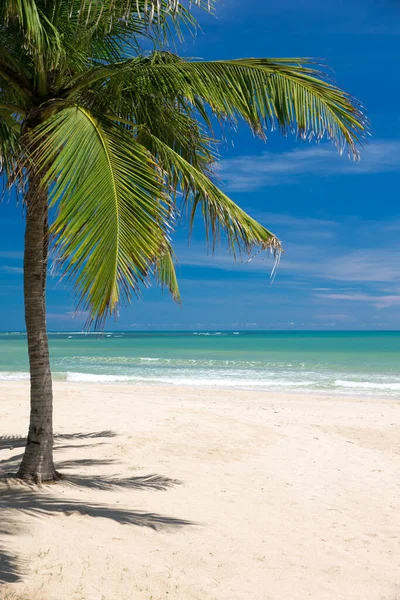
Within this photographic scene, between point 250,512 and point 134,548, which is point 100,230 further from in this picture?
point 250,512

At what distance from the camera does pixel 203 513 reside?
5.81 meters

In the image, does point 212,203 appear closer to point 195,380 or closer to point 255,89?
point 255,89

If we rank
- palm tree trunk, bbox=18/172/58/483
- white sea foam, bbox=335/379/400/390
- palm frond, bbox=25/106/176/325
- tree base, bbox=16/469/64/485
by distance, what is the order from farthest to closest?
white sea foam, bbox=335/379/400/390 < tree base, bbox=16/469/64/485 < palm tree trunk, bbox=18/172/58/483 < palm frond, bbox=25/106/176/325

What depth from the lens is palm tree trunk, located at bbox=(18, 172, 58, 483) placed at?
19.5 ft

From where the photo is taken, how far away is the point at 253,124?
6.20 meters

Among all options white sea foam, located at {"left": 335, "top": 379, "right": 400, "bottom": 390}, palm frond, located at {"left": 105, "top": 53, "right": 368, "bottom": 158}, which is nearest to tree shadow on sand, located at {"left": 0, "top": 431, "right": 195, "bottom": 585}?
palm frond, located at {"left": 105, "top": 53, "right": 368, "bottom": 158}

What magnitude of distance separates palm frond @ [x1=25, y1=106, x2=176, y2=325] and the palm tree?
0.03 ft

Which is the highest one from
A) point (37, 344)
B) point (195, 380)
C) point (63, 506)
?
point (37, 344)

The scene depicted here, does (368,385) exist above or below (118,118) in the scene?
below

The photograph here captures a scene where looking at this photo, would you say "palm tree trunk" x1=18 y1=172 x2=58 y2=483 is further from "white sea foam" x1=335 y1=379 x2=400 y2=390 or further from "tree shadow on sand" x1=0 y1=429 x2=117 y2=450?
"white sea foam" x1=335 y1=379 x2=400 y2=390

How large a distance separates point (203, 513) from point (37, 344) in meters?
2.40

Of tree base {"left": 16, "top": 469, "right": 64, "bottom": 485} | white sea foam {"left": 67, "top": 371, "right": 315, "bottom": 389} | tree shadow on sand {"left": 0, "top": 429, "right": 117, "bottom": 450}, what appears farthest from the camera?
white sea foam {"left": 67, "top": 371, "right": 315, "bottom": 389}

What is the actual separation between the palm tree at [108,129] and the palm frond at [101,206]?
0.03 feet

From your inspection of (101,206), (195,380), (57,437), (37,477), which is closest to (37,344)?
(37,477)
